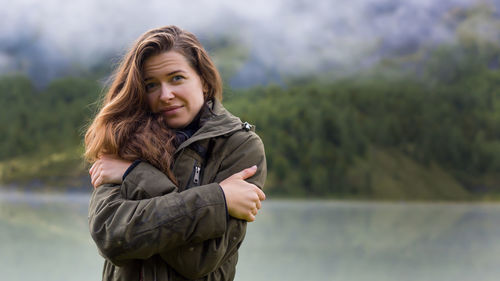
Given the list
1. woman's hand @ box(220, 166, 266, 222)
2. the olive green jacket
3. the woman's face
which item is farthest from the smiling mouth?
woman's hand @ box(220, 166, 266, 222)

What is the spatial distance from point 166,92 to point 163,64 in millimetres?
106

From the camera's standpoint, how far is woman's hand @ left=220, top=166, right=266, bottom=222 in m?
1.91

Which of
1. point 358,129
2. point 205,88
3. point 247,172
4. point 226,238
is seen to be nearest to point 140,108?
point 205,88

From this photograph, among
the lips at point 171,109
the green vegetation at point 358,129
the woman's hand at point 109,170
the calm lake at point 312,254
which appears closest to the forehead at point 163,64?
the lips at point 171,109

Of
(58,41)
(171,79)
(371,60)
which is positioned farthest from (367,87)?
(171,79)

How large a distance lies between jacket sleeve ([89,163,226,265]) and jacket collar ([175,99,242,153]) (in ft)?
0.61

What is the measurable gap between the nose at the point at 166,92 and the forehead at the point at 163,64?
0.16ft

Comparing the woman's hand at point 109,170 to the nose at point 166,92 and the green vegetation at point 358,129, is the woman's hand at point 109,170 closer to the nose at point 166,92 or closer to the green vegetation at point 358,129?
the nose at point 166,92

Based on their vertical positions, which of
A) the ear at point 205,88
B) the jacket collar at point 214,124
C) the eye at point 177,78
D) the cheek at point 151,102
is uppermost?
the ear at point 205,88

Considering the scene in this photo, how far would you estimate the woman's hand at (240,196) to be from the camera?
1910 millimetres

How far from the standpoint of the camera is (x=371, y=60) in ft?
338

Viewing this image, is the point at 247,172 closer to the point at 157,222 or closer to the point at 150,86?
the point at 157,222

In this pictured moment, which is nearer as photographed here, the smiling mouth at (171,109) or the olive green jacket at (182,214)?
the olive green jacket at (182,214)

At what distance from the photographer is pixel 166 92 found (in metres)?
2.10
